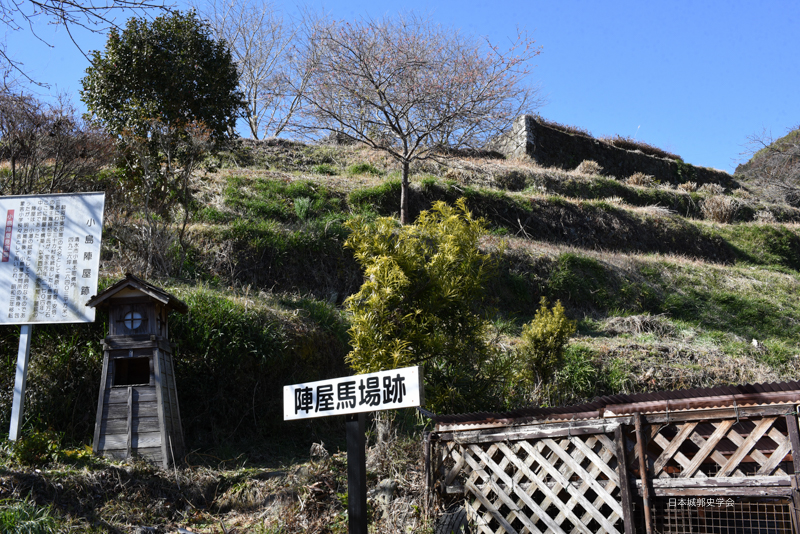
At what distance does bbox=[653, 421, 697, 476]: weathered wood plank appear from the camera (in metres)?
4.59

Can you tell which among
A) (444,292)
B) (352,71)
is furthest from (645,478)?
(352,71)

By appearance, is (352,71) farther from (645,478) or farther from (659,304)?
(645,478)

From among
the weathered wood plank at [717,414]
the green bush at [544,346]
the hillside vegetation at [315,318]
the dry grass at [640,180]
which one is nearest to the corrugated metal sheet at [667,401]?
the weathered wood plank at [717,414]

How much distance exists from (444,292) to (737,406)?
3.18m

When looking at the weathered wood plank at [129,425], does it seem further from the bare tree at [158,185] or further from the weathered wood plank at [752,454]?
the weathered wood plank at [752,454]

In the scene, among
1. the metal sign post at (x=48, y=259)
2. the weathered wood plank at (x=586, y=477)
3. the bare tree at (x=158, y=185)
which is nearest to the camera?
the weathered wood plank at (x=586, y=477)

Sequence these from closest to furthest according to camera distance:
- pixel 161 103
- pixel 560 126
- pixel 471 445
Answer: pixel 471 445 < pixel 161 103 < pixel 560 126

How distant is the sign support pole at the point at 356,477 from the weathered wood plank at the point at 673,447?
2385mm

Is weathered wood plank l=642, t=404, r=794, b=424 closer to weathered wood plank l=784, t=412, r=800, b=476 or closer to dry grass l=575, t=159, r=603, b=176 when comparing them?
weathered wood plank l=784, t=412, r=800, b=476

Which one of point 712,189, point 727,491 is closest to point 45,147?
point 727,491

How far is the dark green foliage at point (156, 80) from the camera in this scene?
11297 mm

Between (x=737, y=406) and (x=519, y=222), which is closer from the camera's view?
(x=737, y=406)

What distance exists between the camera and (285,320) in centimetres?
876

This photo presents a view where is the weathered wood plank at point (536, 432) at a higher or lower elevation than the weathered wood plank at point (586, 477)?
higher
